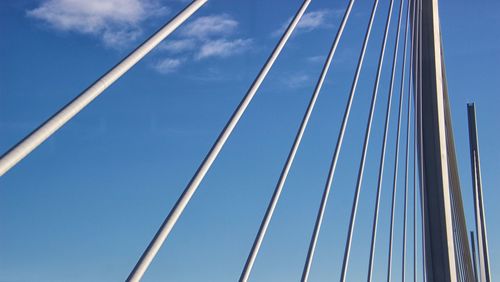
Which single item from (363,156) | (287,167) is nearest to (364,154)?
(363,156)

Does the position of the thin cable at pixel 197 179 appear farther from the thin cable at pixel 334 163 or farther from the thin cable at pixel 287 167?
the thin cable at pixel 334 163

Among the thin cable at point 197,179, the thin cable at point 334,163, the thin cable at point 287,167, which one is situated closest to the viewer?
the thin cable at point 197,179

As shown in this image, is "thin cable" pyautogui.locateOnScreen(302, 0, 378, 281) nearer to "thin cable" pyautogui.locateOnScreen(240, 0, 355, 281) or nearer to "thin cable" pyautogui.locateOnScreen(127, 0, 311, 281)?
"thin cable" pyautogui.locateOnScreen(240, 0, 355, 281)

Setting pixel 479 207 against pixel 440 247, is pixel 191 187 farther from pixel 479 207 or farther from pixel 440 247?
pixel 479 207

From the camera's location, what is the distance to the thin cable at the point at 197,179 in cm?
240

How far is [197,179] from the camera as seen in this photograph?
9.07ft

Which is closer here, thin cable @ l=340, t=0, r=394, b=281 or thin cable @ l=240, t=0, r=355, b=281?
thin cable @ l=240, t=0, r=355, b=281

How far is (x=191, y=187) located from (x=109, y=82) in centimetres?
59

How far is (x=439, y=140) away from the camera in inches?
255

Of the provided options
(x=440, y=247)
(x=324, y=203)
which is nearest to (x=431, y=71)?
(x=440, y=247)

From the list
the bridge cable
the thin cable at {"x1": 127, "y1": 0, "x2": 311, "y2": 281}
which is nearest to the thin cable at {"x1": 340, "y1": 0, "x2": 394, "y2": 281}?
the bridge cable

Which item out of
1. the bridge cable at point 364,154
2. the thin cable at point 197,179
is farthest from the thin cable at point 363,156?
the thin cable at point 197,179

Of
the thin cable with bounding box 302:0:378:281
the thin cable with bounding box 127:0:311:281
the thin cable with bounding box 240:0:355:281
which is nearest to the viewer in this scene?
the thin cable with bounding box 127:0:311:281

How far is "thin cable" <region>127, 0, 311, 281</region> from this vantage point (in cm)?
240
